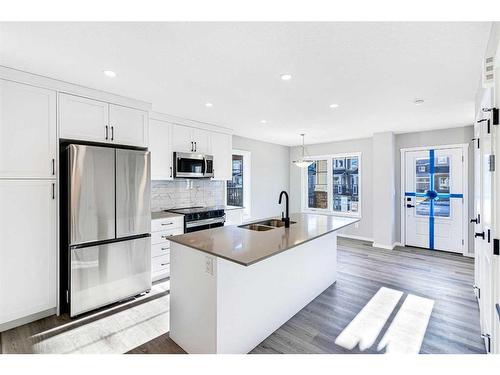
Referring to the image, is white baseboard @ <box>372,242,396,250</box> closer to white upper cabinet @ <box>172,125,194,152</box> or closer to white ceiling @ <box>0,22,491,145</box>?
white ceiling @ <box>0,22,491,145</box>

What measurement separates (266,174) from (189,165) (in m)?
2.71

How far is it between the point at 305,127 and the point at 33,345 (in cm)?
455

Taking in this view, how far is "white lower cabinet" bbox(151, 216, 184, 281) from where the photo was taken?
3.36 metres

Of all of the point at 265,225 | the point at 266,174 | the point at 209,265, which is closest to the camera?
the point at 209,265

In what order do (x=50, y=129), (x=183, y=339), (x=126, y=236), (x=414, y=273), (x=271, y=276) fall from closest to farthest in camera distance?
1. (x=183, y=339)
2. (x=271, y=276)
3. (x=50, y=129)
4. (x=126, y=236)
5. (x=414, y=273)

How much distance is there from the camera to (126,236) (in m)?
2.91

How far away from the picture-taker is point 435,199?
196 inches

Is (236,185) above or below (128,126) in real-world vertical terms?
below

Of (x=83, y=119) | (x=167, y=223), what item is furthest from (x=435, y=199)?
(x=83, y=119)

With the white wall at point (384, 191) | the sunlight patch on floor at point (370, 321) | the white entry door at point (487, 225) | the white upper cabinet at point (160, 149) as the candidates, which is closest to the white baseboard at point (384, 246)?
the white wall at point (384, 191)

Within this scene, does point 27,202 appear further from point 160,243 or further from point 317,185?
point 317,185
